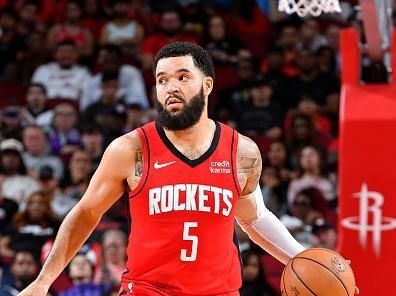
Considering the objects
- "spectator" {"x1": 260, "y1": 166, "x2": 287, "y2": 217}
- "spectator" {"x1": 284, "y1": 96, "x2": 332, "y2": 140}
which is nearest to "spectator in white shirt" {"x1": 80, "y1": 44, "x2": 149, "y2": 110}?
"spectator" {"x1": 284, "y1": 96, "x2": 332, "y2": 140}

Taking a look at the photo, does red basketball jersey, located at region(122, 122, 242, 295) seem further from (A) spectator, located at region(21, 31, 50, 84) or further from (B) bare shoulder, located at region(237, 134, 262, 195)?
(A) spectator, located at region(21, 31, 50, 84)

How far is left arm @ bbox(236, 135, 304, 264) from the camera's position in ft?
15.1

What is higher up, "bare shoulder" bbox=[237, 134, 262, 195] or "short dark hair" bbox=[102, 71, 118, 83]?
"short dark hair" bbox=[102, 71, 118, 83]

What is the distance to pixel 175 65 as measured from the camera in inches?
172

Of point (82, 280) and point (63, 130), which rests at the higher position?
point (63, 130)

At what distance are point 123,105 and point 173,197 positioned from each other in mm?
6565

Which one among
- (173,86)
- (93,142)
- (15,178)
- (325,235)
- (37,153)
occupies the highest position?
(173,86)

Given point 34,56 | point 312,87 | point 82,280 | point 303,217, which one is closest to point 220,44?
point 312,87

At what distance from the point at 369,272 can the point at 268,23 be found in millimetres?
6404

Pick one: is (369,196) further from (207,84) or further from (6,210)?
(6,210)

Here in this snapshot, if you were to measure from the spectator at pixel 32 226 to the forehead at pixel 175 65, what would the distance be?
437 centimetres

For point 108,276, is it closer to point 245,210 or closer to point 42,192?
point 42,192

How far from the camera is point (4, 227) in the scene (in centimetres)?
899

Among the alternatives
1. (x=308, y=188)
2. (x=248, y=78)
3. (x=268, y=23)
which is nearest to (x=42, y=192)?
(x=308, y=188)
